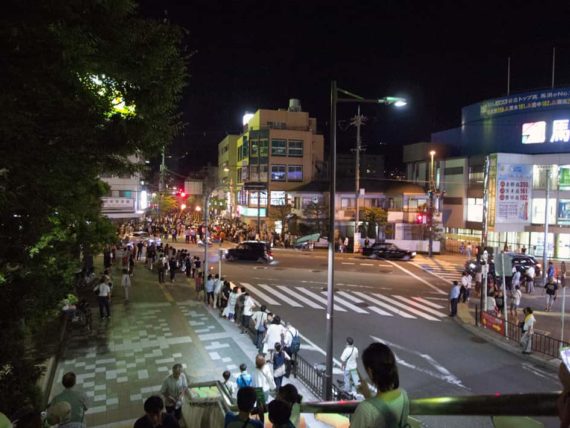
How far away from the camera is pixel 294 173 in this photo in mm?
55719

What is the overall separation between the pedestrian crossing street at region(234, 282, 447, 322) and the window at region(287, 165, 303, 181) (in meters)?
33.3

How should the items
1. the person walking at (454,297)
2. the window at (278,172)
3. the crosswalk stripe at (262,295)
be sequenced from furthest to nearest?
the window at (278,172), the crosswalk stripe at (262,295), the person walking at (454,297)

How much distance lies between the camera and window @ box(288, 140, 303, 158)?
5584cm

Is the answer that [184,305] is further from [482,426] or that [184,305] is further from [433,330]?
[482,426]

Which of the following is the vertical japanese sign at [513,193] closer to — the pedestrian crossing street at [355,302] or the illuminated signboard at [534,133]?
the illuminated signboard at [534,133]

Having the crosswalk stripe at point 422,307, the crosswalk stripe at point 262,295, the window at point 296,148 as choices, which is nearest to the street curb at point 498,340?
the crosswalk stripe at point 422,307

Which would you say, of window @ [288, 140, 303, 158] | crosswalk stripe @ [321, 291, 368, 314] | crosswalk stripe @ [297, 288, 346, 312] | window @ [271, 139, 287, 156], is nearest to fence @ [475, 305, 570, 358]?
crosswalk stripe @ [321, 291, 368, 314]

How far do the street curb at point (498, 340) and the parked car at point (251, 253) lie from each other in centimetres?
1595

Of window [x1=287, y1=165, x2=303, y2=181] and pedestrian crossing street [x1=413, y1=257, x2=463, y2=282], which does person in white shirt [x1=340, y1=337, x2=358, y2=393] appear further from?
window [x1=287, y1=165, x2=303, y2=181]

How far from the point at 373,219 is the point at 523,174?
43.9 ft

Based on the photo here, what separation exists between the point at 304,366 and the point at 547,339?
341 inches

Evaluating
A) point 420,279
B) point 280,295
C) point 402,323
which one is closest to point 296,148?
point 420,279

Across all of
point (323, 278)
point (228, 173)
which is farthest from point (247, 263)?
point (228, 173)

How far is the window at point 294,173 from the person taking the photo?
182 ft
